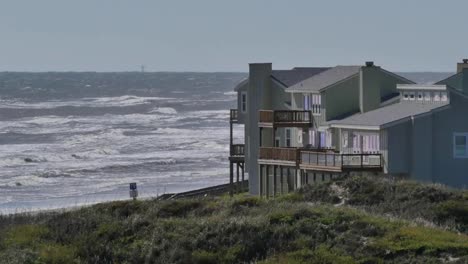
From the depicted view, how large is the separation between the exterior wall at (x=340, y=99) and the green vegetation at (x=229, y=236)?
75.8ft

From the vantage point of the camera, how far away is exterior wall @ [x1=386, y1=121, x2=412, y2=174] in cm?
4562

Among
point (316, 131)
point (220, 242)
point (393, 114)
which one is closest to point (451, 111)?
point (393, 114)

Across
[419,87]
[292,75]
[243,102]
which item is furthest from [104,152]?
[419,87]

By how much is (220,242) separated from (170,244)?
0.98m

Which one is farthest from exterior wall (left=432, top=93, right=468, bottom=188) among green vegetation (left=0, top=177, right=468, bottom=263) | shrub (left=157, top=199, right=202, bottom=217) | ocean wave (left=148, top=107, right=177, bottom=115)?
ocean wave (left=148, top=107, right=177, bottom=115)

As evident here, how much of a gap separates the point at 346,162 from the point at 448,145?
3922 mm

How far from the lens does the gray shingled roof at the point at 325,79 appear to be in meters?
52.7

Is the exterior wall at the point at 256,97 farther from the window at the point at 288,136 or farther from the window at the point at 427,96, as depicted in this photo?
the window at the point at 427,96

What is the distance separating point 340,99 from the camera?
5238 centimetres

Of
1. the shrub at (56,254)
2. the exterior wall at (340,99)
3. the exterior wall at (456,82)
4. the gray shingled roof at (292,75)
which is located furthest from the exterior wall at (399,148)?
the shrub at (56,254)

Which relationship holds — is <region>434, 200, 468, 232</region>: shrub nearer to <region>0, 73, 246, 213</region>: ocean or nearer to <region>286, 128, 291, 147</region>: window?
<region>286, 128, 291, 147</region>: window

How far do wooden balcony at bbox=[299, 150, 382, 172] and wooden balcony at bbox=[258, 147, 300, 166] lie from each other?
1.79 metres

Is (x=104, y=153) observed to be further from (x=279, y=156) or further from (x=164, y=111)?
(x=164, y=111)

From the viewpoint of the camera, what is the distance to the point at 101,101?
197500mm
